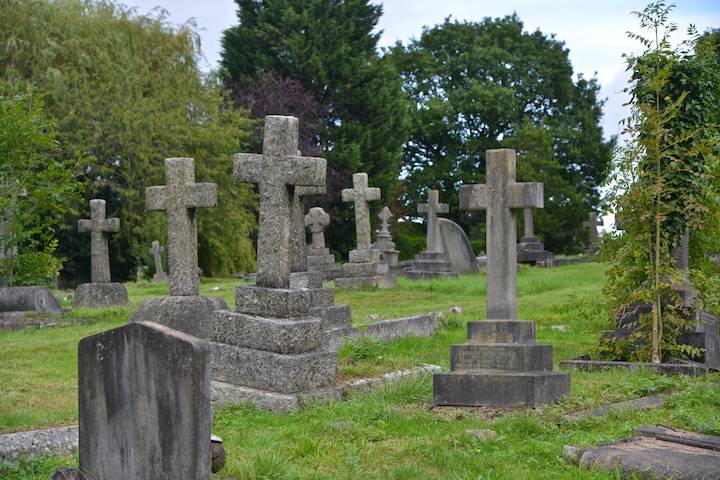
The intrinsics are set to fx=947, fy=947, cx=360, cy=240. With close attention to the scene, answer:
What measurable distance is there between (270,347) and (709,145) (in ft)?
17.7

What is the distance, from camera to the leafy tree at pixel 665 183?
34.2 ft

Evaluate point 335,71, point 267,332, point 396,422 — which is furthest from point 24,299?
point 335,71

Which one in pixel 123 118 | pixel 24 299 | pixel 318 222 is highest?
pixel 123 118

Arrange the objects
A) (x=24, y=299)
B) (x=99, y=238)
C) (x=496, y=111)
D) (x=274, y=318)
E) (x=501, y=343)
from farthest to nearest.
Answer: (x=496, y=111)
(x=99, y=238)
(x=24, y=299)
(x=274, y=318)
(x=501, y=343)

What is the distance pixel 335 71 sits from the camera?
39719mm

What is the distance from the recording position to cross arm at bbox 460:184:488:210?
916cm

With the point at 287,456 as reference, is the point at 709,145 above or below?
above

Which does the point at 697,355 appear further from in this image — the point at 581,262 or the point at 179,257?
the point at 581,262

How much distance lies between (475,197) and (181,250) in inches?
159

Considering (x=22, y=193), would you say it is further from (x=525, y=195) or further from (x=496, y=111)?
(x=496, y=111)

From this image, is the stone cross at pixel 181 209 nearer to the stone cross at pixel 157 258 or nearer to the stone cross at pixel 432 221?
the stone cross at pixel 432 221

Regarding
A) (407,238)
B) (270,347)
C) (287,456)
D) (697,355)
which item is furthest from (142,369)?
(407,238)

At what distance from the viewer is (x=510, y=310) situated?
9031mm

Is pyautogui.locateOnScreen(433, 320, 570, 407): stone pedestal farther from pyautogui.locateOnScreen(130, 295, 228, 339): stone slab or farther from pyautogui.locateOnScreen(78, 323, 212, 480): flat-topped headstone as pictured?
pyautogui.locateOnScreen(78, 323, 212, 480): flat-topped headstone
